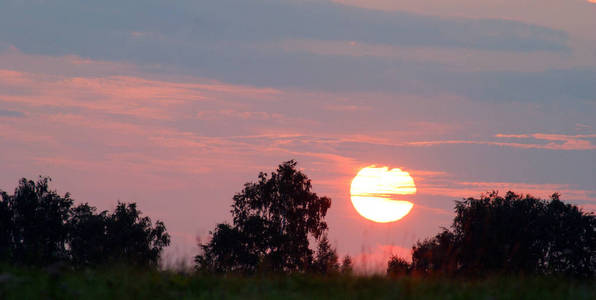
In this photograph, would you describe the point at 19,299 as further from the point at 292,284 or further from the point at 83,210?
the point at 83,210

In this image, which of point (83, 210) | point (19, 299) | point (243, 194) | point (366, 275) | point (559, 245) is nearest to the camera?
point (19, 299)

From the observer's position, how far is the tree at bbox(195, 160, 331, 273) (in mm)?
69500

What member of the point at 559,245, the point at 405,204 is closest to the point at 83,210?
the point at 405,204

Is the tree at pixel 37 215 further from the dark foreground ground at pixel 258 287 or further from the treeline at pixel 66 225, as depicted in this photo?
the dark foreground ground at pixel 258 287

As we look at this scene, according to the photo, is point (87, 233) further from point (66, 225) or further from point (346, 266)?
point (346, 266)

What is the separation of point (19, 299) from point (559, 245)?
2396 inches

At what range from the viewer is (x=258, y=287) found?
12.0 meters

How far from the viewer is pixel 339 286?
12.2m

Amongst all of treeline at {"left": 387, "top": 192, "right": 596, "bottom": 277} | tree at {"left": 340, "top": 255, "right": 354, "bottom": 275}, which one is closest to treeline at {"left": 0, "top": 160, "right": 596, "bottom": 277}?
treeline at {"left": 387, "top": 192, "right": 596, "bottom": 277}

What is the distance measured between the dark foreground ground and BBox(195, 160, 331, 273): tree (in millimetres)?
54507

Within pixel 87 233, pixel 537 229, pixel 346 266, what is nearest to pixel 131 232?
pixel 87 233

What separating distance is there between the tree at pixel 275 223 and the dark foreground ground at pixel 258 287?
179ft

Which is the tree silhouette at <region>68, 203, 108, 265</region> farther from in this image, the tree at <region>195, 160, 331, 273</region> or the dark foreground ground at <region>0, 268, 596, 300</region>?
the dark foreground ground at <region>0, 268, 596, 300</region>

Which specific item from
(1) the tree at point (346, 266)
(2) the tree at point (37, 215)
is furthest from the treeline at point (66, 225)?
(1) the tree at point (346, 266)
